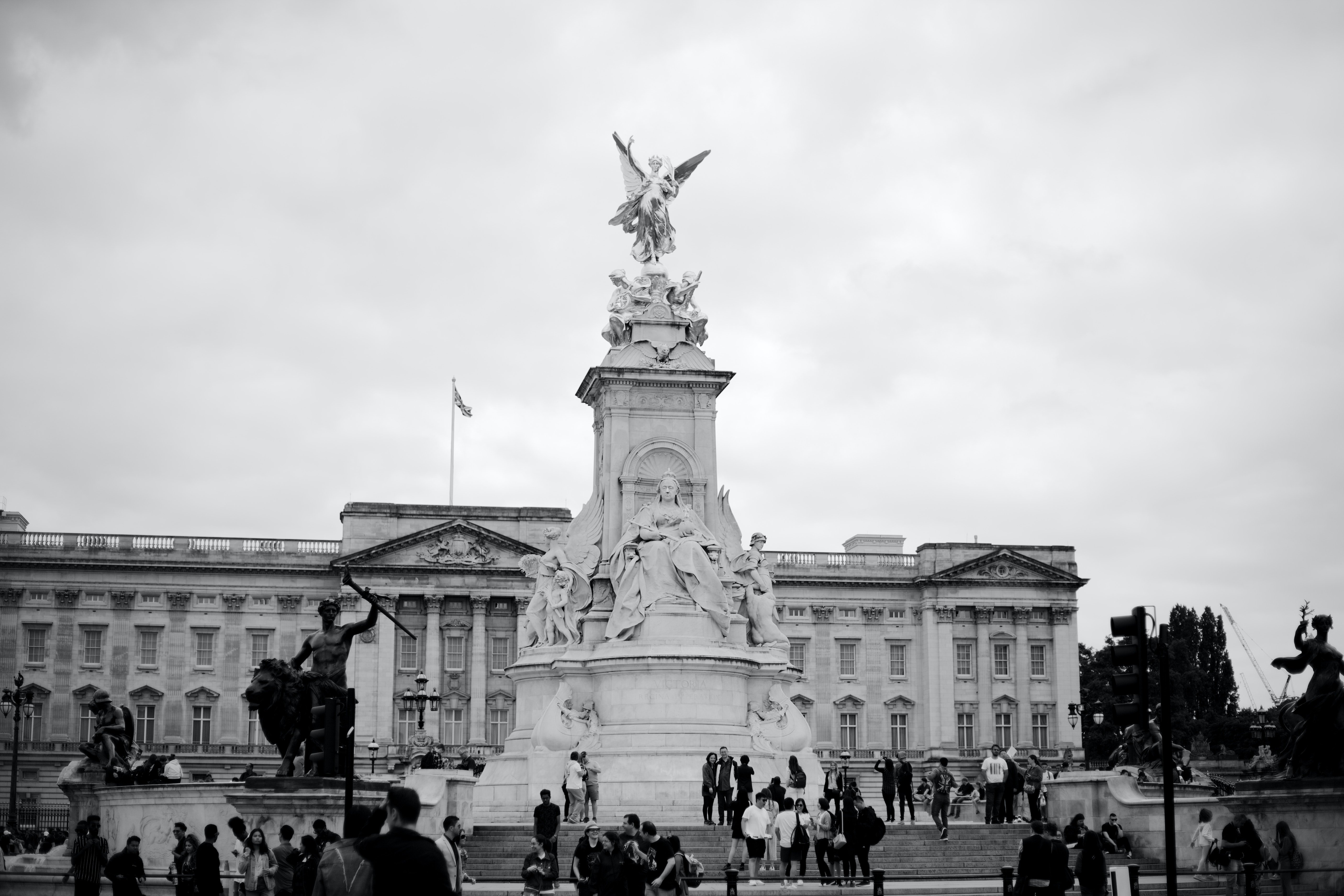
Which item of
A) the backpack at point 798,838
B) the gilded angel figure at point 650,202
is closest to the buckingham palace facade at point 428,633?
the gilded angel figure at point 650,202

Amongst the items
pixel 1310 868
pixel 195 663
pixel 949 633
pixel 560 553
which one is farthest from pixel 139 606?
pixel 1310 868

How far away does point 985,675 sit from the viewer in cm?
8775

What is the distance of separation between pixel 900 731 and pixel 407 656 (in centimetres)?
2528

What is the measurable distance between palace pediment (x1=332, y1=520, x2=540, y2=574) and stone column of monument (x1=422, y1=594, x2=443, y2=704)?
1700 mm

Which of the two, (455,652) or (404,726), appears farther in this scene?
(455,652)

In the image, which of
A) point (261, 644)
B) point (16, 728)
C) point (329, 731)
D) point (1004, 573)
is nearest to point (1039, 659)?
point (1004, 573)

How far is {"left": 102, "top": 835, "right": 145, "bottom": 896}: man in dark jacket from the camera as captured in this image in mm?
19328

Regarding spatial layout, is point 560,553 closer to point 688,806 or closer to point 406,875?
point 688,806

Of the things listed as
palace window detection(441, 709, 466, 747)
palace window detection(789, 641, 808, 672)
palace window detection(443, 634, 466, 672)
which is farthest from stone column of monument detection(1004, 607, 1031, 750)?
palace window detection(443, 634, 466, 672)

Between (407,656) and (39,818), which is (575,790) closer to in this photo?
(39,818)

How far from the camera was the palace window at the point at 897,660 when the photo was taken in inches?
3482

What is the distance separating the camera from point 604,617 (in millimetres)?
36719

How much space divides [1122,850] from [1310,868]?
10216mm

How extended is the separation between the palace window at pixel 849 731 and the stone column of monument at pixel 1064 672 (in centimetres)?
1023
